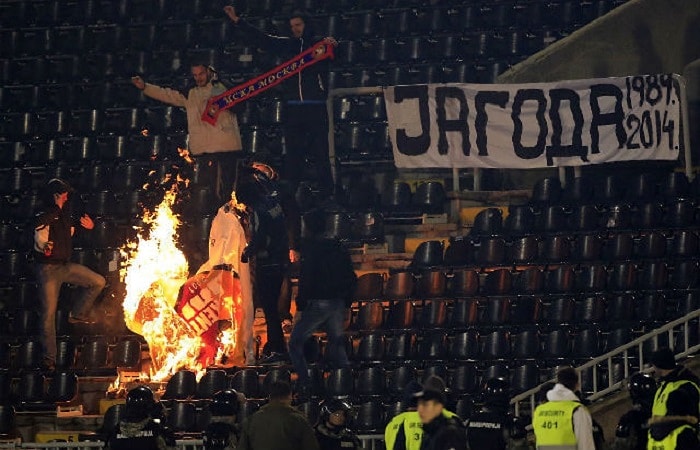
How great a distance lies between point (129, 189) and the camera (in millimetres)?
22922

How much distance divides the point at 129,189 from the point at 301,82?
122 inches

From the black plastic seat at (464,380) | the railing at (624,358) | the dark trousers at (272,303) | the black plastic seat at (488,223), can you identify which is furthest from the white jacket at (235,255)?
the railing at (624,358)

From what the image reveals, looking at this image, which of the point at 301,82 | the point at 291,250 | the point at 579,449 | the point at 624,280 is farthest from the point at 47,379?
the point at 579,449

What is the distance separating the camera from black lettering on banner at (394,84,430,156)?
69.3 feet

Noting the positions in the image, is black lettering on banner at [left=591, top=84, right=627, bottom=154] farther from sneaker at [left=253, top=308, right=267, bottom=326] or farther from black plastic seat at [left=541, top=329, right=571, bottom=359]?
sneaker at [left=253, top=308, right=267, bottom=326]

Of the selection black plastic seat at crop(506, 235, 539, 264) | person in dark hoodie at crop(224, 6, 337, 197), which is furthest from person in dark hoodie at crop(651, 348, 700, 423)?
person in dark hoodie at crop(224, 6, 337, 197)

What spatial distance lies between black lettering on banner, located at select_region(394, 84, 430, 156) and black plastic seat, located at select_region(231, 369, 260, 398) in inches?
149

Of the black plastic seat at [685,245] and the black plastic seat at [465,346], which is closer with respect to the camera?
the black plastic seat at [465,346]

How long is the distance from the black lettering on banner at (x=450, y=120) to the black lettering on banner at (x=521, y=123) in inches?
23.3

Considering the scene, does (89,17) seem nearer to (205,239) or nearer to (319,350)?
(205,239)

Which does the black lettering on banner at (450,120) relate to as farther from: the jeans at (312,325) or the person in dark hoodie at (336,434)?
the person in dark hoodie at (336,434)

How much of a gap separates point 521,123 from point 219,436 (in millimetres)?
8310

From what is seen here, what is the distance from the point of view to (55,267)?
20.7 meters

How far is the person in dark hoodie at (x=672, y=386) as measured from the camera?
13.0m
